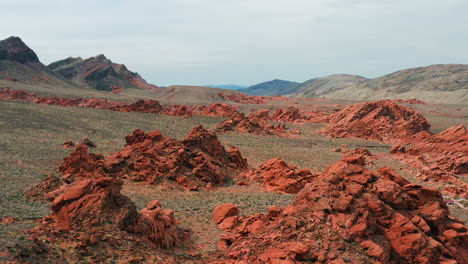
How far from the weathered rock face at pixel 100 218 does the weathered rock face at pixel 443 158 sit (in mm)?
26087

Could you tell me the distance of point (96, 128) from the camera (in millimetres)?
56000

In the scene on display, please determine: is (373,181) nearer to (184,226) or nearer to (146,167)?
(184,226)

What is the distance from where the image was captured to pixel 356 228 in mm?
14219

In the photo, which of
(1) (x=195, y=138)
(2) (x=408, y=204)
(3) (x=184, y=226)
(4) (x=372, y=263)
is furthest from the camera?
(1) (x=195, y=138)

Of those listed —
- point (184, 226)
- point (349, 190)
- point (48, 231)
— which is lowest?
point (184, 226)

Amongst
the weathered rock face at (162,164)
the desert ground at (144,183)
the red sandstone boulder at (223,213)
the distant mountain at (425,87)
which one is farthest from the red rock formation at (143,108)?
the distant mountain at (425,87)

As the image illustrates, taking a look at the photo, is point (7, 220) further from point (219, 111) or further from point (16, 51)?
point (16, 51)

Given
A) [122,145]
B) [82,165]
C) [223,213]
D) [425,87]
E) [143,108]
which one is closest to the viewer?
[223,213]

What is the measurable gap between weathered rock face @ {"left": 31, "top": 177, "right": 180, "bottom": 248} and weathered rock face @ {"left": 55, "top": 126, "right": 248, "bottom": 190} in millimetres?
11350

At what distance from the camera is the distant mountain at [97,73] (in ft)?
486

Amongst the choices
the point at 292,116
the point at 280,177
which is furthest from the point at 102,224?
the point at 292,116

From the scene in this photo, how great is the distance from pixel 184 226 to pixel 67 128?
40.5 metres

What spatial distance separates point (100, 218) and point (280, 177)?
58.8 feet

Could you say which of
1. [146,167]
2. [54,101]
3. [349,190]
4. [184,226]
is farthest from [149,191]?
[54,101]
